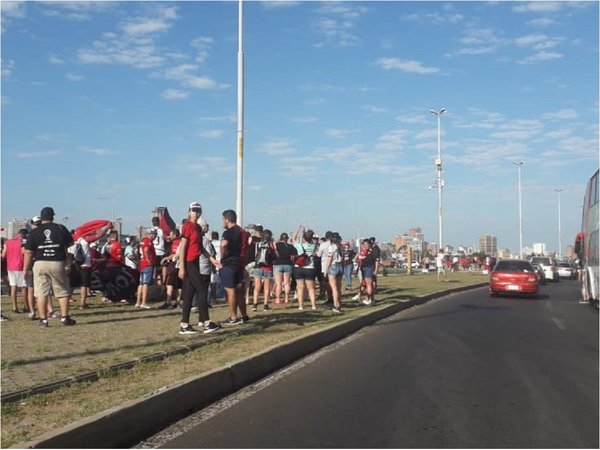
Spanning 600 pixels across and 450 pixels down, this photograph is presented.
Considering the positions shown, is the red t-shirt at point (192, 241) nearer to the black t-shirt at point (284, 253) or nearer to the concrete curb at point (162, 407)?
the concrete curb at point (162, 407)

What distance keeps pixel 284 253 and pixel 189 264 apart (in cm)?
445

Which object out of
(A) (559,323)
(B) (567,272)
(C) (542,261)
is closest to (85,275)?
(A) (559,323)

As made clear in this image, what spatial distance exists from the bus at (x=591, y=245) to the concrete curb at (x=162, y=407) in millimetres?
10960

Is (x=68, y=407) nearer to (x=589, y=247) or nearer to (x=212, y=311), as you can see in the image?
(x=212, y=311)

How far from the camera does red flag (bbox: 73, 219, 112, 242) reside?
14851mm

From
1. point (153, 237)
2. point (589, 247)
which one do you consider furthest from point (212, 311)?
point (589, 247)

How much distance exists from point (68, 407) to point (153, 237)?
9.45m

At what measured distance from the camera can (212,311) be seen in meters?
14.0

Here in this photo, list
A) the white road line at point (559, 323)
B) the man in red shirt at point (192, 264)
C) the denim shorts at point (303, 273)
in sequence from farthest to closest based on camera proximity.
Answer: the denim shorts at point (303, 273) → the white road line at point (559, 323) → the man in red shirt at point (192, 264)

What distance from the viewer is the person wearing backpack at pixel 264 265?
1485 cm

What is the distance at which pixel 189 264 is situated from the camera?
35.1ft

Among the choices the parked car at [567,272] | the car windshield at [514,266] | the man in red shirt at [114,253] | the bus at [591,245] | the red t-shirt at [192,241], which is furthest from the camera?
the parked car at [567,272]

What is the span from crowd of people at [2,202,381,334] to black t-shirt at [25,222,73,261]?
15 millimetres

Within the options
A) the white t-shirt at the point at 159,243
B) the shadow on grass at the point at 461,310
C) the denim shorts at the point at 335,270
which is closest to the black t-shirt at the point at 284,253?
the denim shorts at the point at 335,270
